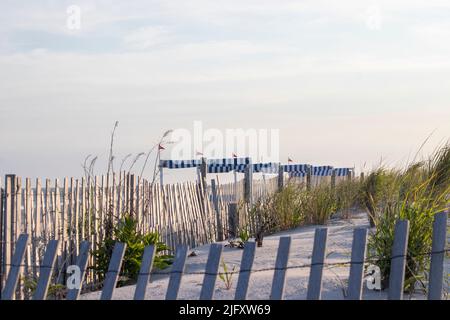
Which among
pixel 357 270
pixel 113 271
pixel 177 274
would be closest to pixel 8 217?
pixel 113 271

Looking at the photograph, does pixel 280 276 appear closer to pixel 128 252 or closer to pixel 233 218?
pixel 128 252

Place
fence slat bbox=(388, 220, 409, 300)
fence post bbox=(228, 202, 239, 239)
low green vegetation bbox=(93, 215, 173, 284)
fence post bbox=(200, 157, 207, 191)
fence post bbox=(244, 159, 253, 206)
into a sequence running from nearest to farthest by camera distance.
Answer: fence slat bbox=(388, 220, 409, 300) → low green vegetation bbox=(93, 215, 173, 284) → fence post bbox=(200, 157, 207, 191) → fence post bbox=(228, 202, 239, 239) → fence post bbox=(244, 159, 253, 206)

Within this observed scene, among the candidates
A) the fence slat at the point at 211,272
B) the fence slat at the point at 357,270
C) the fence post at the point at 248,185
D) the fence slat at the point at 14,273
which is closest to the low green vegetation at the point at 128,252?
the fence slat at the point at 14,273

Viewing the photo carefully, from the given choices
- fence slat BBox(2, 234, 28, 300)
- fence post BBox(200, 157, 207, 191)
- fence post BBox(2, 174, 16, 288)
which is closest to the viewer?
fence slat BBox(2, 234, 28, 300)

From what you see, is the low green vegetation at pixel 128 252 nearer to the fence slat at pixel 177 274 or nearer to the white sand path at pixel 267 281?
the white sand path at pixel 267 281

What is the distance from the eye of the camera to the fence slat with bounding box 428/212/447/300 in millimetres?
5664

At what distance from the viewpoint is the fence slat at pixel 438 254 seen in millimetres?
5664

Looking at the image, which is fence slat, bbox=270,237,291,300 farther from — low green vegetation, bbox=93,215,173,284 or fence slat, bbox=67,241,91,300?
low green vegetation, bbox=93,215,173,284

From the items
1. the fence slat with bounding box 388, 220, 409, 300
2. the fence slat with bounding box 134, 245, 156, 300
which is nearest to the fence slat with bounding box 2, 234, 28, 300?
the fence slat with bounding box 134, 245, 156, 300

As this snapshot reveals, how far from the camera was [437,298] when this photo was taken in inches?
227
